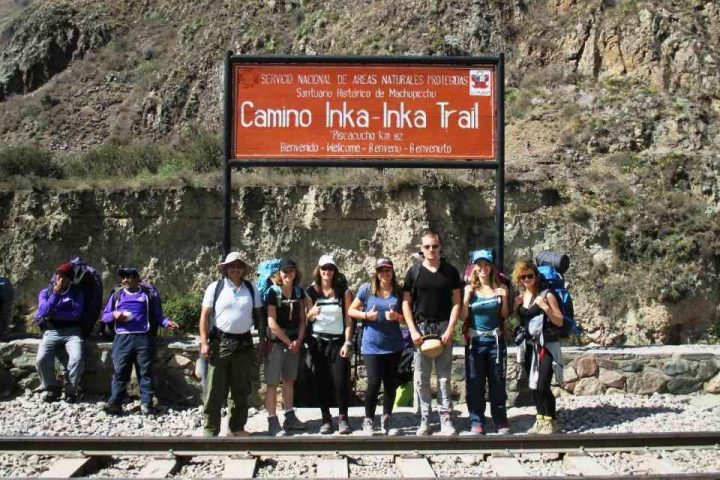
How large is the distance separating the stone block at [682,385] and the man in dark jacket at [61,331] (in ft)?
21.5

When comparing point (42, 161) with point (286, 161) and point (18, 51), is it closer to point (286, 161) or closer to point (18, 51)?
point (286, 161)

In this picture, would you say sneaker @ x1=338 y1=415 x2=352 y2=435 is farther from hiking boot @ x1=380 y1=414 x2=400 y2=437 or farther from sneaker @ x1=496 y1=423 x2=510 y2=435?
sneaker @ x1=496 y1=423 x2=510 y2=435

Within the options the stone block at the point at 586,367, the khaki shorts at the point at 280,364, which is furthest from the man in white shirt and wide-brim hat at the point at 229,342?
the stone block at the point at 586,367

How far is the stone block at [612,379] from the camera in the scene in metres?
Answer: 7.84

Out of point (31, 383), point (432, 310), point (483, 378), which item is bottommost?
point (31, 383)

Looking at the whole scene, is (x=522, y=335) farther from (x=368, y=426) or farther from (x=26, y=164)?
(x=26, y=164)

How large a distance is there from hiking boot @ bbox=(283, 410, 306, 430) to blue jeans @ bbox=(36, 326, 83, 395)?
95.1 inches

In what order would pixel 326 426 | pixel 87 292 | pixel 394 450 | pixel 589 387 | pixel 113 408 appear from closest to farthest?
pixel 394 450 < pixel 326 426 < pixel 113 408 < pixel 87 292 < pixel 589 387

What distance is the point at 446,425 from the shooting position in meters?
6.52

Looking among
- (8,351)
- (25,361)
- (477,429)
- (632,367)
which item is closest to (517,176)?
(632,367)

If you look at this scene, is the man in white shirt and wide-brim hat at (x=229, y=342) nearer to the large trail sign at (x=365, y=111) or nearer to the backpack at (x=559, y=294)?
the large trail sign at (x=365, y=111)

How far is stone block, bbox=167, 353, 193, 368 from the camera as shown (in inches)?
307

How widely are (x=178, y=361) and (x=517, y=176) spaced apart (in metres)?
10.6

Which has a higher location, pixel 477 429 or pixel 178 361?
pixel 178 361
